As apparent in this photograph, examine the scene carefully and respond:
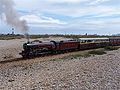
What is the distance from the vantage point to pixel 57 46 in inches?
1829

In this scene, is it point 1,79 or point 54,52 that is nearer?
point 1,79

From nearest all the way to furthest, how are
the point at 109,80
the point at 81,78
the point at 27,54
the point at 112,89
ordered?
the point at 112,89, the point at 109,80, the point at 81,78, the point at 27,54

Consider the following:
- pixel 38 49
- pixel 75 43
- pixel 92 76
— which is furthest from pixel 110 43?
pixel 92 76

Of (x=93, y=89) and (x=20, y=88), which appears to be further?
(x=20, y=88)

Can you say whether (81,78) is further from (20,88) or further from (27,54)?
(27,54)

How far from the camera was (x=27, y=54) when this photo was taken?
39906 millimetres

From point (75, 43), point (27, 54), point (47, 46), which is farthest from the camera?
point (75, 43)

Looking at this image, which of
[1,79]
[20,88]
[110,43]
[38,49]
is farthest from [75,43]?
[20,88]

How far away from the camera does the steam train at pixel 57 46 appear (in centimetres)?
3997

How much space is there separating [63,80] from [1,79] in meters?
5.37

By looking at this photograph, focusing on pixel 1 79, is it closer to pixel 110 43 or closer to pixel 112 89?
pixel 112 89

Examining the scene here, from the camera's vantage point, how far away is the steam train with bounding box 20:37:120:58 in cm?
3997

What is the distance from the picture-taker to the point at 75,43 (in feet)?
173

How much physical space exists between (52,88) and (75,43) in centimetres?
3479
